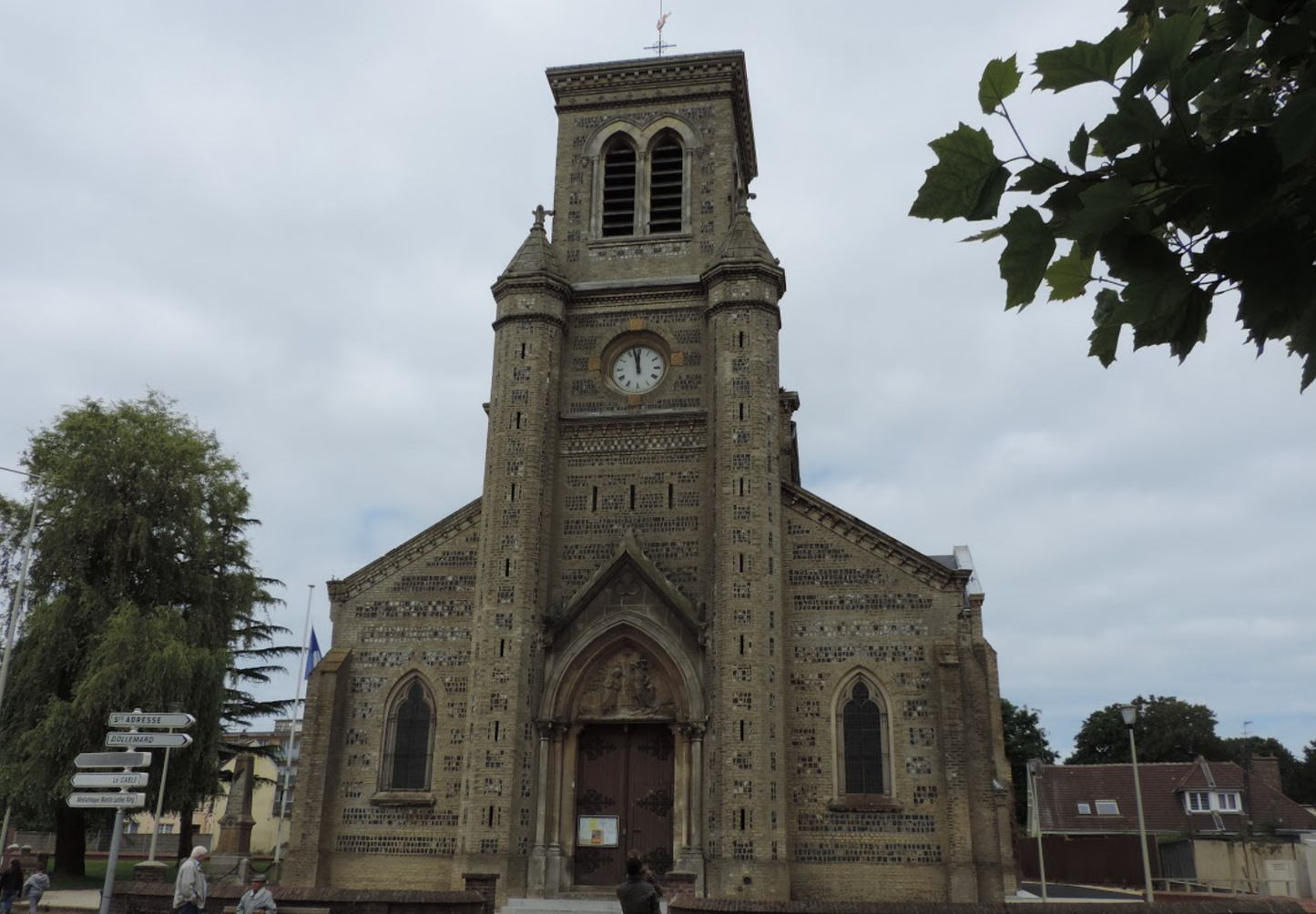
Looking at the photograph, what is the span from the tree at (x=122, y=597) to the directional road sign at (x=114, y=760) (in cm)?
1443

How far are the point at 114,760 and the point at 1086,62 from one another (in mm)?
16243

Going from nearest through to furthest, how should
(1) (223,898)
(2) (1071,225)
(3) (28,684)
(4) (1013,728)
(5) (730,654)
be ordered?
(2) (1071,225) → (1) (223,898) → (5) (730,654) → (3) (28,684) → (4) (1013,728)

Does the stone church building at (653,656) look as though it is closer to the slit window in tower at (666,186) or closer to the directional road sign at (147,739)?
the slit window in tower at (666,186)

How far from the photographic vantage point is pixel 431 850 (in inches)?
996

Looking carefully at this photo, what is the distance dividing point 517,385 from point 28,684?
16.4 meters

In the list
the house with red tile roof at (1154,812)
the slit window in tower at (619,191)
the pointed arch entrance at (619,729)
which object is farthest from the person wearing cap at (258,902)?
the house with red tile roof at (1154,812)

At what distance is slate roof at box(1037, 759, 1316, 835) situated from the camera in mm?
53281

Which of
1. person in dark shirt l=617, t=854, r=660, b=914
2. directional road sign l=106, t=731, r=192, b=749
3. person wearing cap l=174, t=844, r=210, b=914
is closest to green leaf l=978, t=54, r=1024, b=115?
person in dark shirt l=617, t=854, r=660, b=914

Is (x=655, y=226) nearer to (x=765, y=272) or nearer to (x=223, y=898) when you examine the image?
(x=765, y=272)

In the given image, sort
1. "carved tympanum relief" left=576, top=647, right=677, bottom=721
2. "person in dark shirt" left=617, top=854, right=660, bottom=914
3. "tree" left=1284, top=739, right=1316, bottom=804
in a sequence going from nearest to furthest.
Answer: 1. "person in dark shirt" left=617, top=854, right=660, bottom=914
2. "carved tympanum relief" left=576, top=647, right=677, bottom=721
3. "tree" left=1284, top=739, right=1316, bottom=804

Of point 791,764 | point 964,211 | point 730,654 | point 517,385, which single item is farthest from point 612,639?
point 964,211

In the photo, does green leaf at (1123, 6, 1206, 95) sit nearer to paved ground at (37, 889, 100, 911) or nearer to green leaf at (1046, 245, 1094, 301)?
green leaf at (1046, 245, 1094, 301)

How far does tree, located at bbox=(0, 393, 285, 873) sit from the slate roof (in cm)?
4109

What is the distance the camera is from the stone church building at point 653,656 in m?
24.0
